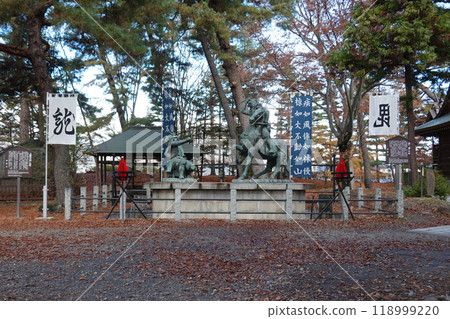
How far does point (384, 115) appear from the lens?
1180 cm

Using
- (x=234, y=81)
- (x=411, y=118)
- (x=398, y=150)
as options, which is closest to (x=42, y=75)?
(x=234, y=81)

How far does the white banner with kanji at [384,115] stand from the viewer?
459 inches

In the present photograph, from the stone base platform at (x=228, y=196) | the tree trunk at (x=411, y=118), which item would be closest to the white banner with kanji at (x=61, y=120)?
the stone base platform at (x=228, y=196)

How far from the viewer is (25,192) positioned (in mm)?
17938

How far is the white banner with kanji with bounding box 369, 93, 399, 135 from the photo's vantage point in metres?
11.7

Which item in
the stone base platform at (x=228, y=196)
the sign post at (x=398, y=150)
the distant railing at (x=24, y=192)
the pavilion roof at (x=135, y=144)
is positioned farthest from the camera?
the distant railing at (x=24, y=192)

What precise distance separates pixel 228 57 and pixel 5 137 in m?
20.2

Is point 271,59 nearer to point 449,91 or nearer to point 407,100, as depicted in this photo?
point 407,100

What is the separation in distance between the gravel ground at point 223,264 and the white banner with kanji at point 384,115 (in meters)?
4.83

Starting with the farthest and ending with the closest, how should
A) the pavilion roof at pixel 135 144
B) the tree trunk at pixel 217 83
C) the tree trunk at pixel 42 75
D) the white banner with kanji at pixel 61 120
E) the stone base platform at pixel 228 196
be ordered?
the pavilion roof at pixel 135 144 < the tree trunk at pixel 217 83 < the tree trunk at pixel 42 75 < the white banner with kanji at pixel 61 120 < the stone base platform at pixel 228 196

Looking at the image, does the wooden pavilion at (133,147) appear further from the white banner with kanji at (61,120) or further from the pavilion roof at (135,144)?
the white banner with kanji at (61,120)

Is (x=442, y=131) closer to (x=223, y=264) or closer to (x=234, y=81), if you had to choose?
(x=234, y=81)

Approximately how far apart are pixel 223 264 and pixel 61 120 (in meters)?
8.27

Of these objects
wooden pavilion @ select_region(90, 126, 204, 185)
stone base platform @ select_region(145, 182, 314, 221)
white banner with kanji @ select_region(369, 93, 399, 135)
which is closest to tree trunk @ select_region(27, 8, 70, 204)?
wooden pavilion @ select_region(90, 126, 204, 185)
